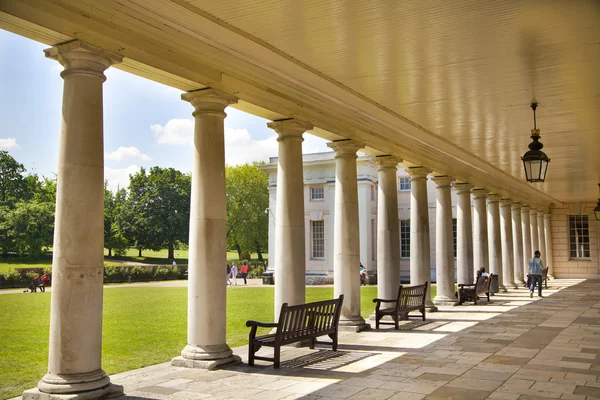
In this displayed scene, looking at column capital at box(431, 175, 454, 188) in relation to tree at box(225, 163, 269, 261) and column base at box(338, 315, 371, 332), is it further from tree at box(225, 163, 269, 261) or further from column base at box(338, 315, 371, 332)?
tree at box(225, 163, 269, 261)

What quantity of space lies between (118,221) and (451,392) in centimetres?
7728

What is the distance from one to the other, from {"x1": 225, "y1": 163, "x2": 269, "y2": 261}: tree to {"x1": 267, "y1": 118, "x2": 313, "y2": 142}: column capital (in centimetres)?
6106

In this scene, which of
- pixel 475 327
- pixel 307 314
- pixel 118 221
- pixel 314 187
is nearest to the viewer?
pixel 307 314

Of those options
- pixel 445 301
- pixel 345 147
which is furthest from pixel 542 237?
pixel 345 147

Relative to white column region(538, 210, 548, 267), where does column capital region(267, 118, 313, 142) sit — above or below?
above

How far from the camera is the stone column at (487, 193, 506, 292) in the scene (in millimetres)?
30000

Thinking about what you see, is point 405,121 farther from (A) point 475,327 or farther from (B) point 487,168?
(B) point 487,168

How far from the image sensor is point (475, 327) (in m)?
16.2

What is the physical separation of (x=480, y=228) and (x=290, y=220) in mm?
17254

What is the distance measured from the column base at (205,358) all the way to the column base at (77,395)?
231cm

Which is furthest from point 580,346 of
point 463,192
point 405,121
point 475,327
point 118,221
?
point 118,221

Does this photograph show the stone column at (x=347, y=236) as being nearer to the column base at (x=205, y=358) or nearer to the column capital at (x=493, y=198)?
the column base at (x=205, y=358)

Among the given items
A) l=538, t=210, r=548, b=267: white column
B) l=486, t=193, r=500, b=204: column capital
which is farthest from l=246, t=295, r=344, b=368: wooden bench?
l=538, t=210, r=548, b=267: white column

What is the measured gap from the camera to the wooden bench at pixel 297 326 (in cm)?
1075
